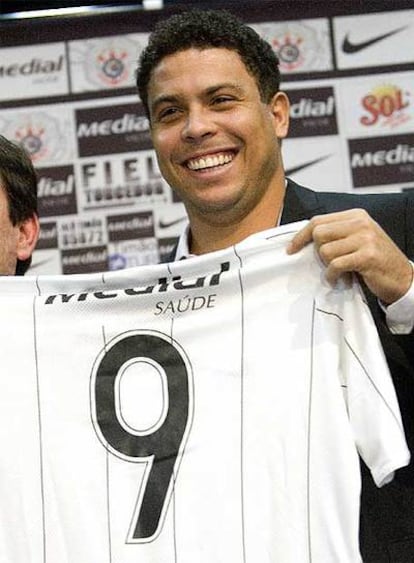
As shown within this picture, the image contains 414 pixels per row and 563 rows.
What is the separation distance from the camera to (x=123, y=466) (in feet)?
4.50

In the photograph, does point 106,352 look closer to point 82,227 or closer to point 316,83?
point 82,227

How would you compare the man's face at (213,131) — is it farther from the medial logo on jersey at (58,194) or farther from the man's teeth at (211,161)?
the medial logo on jersey at (58,194)

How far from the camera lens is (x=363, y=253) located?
4.15 feet

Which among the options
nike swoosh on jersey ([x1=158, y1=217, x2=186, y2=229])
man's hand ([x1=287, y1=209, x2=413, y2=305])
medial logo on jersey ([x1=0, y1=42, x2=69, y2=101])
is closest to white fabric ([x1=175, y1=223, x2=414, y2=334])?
man's hand ([x1=287, y1=209, x2=413, y2=305])

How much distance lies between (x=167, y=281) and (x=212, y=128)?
0.90 ft

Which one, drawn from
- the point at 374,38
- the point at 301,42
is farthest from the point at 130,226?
the point at 374,38

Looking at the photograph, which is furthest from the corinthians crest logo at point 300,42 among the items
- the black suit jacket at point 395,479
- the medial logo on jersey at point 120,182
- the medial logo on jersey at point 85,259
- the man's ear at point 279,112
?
the black suit jacket at point 395,479

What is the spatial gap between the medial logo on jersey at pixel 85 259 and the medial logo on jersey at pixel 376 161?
720 mm

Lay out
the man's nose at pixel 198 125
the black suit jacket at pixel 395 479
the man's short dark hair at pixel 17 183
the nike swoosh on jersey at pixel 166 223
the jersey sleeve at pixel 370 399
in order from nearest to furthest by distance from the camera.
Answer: the jersey sleeve at pixel 370 399
the black suit jacket at pixel 395 479
the man's nose at pixel 198 125
the man's short dark hair at pixel 17 183
the nike swoosh on jersey at pixel 166 223

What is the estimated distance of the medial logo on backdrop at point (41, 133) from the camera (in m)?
2.67

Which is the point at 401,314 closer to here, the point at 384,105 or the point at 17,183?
the point at 17,183

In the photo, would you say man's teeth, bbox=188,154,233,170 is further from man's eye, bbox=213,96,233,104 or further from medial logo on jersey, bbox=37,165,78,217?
medial logo on jersey, bbox=37,165,78,217

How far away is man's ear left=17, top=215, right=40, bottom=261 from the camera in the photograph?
1642 mm

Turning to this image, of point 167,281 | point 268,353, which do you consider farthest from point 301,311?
point 167,281
